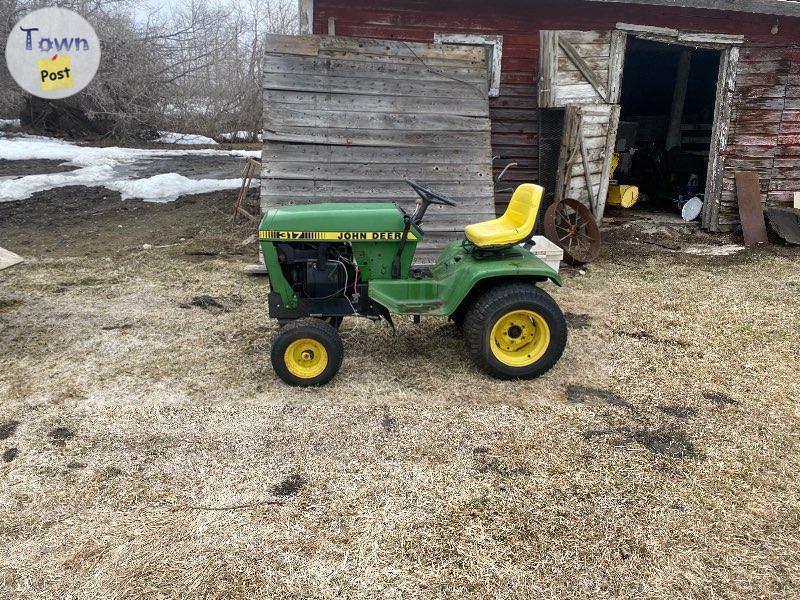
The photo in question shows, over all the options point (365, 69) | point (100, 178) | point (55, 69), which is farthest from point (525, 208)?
point (100, 178)

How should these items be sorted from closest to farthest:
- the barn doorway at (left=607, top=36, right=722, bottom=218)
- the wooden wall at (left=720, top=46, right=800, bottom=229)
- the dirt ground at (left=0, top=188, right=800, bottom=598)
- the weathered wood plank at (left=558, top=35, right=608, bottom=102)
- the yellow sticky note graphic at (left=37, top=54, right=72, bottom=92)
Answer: the dirt ground at (left=0, top=188, right=800, bottom=598) < the weathered wood plank at (left=558, top=35, right=608, bottom=102) < the wooden wall at (left=720, top=46, right=800, bottom=229) < the yellow sticky note graphic at (left=37, top=54, right=72, bottom=92) < the barn doorway at (left=607, top=36, right=722, bottom=218)

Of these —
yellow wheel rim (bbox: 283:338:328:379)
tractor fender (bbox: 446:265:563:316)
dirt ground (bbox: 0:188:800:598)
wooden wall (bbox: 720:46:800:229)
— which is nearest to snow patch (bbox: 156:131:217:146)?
dirt ground (bbox: 0:188:800:598)

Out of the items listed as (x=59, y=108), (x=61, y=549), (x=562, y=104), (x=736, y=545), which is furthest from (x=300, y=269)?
(x=59, y=108)

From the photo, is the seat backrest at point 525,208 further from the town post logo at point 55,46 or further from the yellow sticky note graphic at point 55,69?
the yellow sticky note graphic at point 55,69

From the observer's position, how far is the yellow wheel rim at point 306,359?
10.9ft

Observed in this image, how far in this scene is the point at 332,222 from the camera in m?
3.36

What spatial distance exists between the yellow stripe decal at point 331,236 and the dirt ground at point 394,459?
83cm

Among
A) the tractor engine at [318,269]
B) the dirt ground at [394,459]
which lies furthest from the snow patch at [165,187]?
the tractor engine at [318,269]

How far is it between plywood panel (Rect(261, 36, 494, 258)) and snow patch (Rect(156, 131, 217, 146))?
12.1m

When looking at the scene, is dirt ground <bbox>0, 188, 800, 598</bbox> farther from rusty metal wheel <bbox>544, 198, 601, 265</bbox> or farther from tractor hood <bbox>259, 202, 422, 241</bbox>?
rusty metal wheel <bbox>544, 198, 601, 265</bbox>

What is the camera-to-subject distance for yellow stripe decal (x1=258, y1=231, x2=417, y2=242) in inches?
131

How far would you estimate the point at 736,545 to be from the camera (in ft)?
7.02

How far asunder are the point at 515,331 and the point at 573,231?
10.3 ft

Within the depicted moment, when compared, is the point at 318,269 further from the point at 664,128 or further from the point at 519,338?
the point at 664,128
